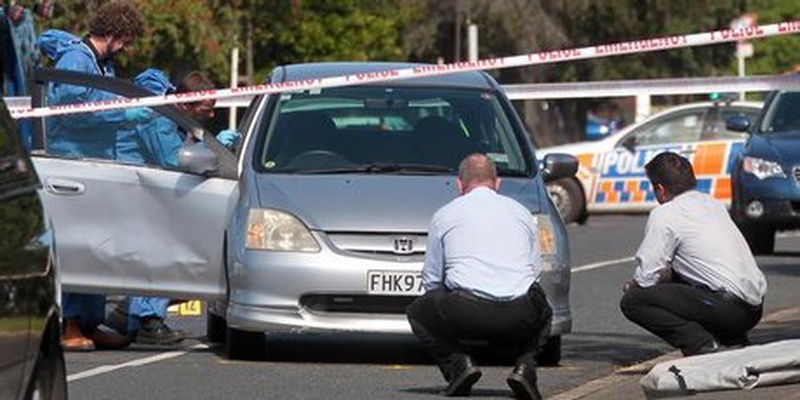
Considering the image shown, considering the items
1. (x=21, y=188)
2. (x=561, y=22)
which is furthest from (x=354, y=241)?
(x=561, y=22)

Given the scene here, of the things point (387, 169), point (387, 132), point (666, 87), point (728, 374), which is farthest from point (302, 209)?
point (728, 374)

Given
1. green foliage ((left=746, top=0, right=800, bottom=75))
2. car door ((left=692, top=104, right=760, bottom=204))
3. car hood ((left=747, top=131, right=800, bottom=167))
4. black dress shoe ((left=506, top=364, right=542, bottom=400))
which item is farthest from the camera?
green foliage ((left=746, top=0, right=800, bottom=75))

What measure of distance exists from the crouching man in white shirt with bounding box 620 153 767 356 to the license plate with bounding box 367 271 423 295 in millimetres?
1245

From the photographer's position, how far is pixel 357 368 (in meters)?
13.2

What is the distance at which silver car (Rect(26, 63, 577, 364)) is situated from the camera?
13.0 metres

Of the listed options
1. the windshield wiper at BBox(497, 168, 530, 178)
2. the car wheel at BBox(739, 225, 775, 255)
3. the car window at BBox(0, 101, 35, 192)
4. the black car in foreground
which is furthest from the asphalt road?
the car wheel at BBox(739, 225, 775, 255)

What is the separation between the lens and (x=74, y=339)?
46.2ft

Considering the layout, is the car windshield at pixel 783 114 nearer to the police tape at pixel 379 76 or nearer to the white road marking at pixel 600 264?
the white road marking at pixel 600 264

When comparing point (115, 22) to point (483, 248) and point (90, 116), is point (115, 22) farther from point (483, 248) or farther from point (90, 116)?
point (483, 248)

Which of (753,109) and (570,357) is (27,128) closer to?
(570,357)

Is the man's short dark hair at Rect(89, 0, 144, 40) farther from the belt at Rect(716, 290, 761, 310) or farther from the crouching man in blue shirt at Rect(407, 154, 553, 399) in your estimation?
the belt at Rect(716, 290, 761, 310)

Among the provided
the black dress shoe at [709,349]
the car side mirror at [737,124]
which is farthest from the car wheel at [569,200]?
the black dress shoe at [709,349]

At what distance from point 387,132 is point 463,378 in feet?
9.37

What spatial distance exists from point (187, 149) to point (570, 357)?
2.43 meters
